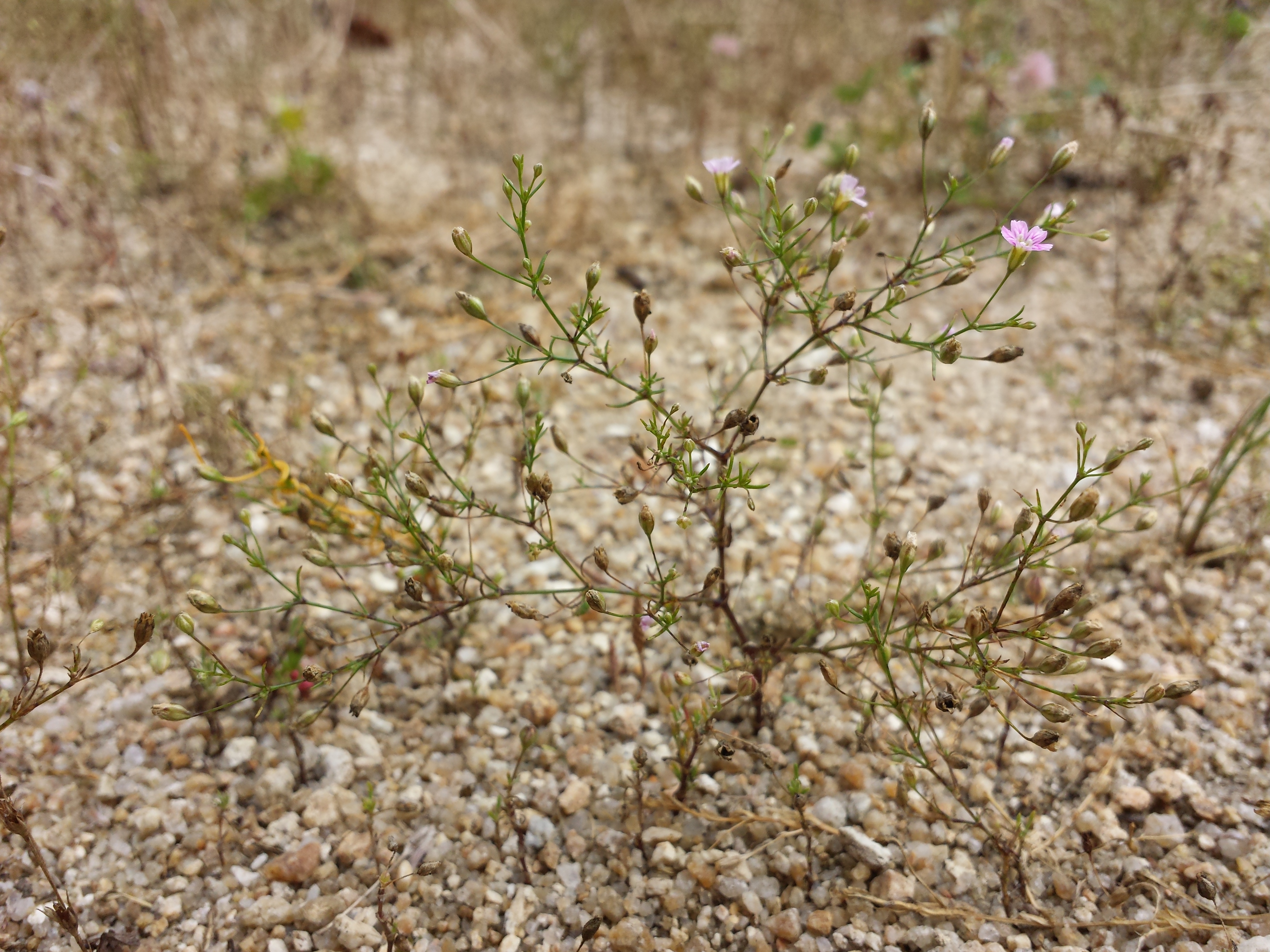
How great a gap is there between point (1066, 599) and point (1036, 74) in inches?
99.5

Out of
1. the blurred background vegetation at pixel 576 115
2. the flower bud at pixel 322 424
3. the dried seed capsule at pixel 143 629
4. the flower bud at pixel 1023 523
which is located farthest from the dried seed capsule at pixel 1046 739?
the blurred background vegetation at pixel 576 115

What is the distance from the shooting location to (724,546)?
1556 millimetres

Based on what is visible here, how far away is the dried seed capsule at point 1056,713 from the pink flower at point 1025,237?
2.38ft

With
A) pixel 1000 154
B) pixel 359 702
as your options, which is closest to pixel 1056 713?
pixel 1000 154

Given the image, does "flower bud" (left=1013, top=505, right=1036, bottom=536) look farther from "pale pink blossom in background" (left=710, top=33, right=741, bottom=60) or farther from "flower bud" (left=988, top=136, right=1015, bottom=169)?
"pale pink blossom in background" (left=710, top=33, right=741, bottom=60)

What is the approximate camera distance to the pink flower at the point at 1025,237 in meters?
1.35

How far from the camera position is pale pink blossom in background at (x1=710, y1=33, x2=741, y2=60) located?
3.47 metres

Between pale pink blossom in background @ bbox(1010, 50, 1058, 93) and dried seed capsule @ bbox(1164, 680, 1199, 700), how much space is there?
250cm

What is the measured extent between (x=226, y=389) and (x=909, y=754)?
7.21 ft

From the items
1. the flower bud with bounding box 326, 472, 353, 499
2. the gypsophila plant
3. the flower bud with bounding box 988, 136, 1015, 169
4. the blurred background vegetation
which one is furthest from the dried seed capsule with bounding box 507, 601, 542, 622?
the blurred background vegetation

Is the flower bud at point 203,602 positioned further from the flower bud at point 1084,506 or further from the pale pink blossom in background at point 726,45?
the pale pink blossom in background at point 726,45

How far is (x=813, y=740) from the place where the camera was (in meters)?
1.77

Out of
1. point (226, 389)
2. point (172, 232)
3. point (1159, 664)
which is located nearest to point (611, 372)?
point (1159, 664)

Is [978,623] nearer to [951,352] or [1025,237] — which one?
[951,352]
